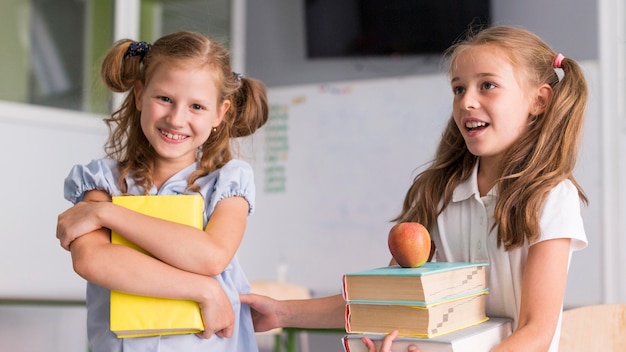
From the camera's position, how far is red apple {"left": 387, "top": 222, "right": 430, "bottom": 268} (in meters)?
1.14

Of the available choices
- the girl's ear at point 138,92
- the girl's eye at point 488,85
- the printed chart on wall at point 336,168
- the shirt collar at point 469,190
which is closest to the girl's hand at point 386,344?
the shirt collar at point 469,190

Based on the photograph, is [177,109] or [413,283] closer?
[413,283]

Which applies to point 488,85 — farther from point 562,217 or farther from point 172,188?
point 172,188

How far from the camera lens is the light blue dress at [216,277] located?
4.22 feet

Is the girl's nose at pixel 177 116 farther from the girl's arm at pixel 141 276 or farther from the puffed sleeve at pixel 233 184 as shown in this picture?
the girl's arm at pixel 141 276

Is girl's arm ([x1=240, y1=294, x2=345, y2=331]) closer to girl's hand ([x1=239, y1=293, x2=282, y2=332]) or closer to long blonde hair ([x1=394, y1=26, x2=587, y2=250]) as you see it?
girl's hand ([x1=239, y1=293, x2=282, y2=332])

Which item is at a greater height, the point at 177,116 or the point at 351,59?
the point at 351,59

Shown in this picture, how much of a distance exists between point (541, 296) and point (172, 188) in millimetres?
667

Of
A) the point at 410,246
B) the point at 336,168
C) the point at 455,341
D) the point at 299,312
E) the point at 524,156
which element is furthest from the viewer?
the point at 336,168

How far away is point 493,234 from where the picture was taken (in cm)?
134

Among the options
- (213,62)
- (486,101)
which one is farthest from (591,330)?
(213,62)

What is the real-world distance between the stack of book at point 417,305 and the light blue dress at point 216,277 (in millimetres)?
281

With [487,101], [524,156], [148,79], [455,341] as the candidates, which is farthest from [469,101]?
[148,79]

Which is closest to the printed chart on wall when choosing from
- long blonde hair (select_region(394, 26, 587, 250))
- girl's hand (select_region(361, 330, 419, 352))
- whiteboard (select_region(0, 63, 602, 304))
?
whiteboard (select_region(0, 63, 602, 304))
